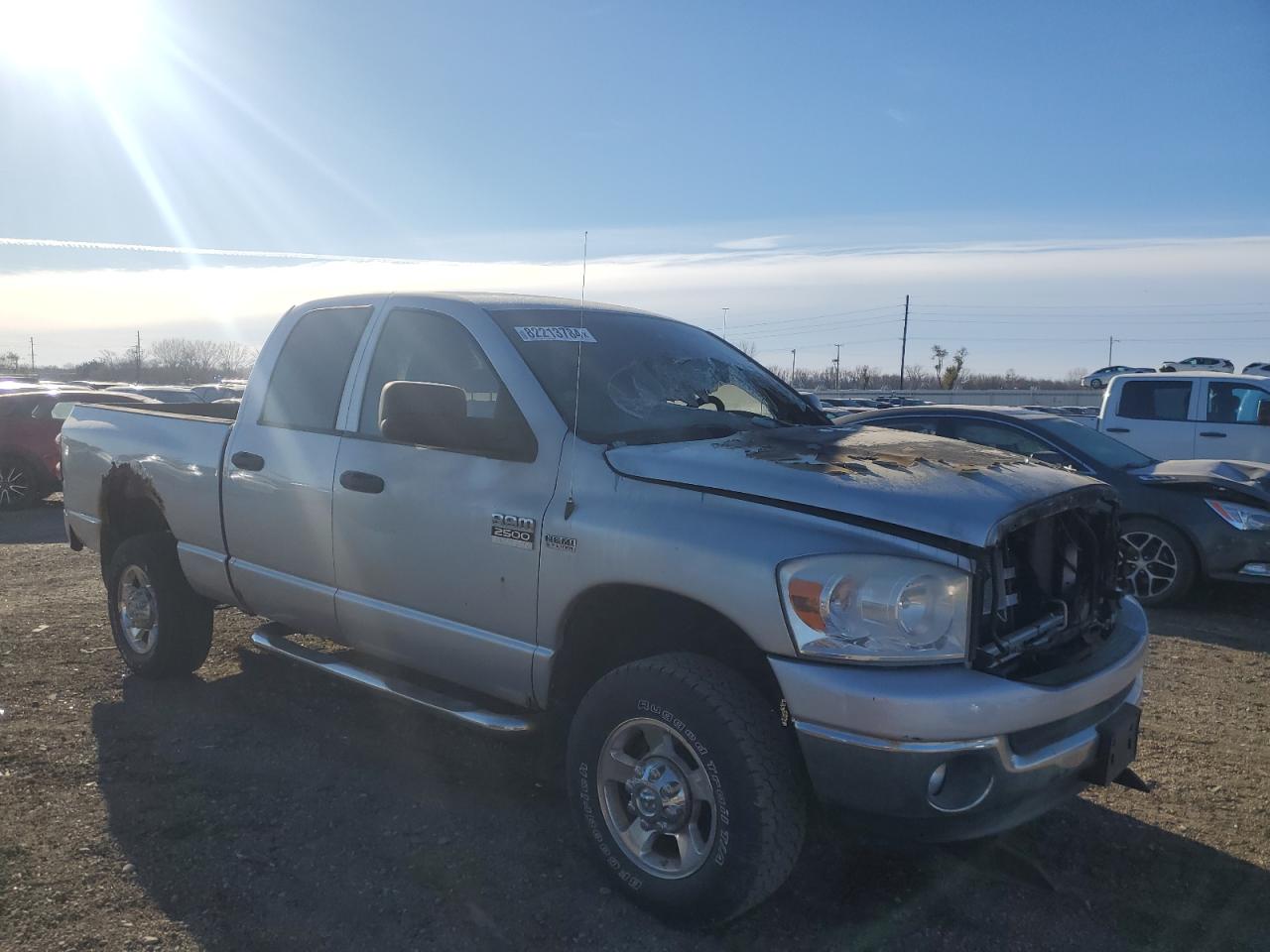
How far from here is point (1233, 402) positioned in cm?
1119

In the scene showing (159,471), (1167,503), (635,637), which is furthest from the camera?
(1167,503)

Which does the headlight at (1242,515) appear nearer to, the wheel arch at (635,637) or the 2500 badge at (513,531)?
the wheel arch at (635,637)

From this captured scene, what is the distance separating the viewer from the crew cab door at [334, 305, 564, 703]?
3572 mm

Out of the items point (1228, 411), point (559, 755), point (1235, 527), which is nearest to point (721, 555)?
point (559, 755)

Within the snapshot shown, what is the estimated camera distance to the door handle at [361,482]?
4.06 m

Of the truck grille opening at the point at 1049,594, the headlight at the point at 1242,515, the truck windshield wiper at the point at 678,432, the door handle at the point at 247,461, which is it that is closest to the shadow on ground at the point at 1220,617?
the headlight at the point at 1242,515

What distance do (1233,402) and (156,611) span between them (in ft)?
35.8

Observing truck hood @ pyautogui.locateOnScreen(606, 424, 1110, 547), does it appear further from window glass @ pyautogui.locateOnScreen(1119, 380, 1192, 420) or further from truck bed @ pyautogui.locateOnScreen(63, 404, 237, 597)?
window glass @ pyautogui.locateOnScreen(1119, 380, 1192, 420)

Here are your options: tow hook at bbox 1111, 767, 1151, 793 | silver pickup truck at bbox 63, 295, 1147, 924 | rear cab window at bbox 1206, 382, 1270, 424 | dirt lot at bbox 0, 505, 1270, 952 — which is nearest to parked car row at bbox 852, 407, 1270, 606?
dirt lot at bbox 0, 505, 1270, 952

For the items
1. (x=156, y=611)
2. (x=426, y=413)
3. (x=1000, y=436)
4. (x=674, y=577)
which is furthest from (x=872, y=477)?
(x=1000, y=436)

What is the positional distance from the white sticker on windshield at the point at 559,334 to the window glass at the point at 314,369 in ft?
3.08

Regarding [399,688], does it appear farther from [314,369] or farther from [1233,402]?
[1233,402]

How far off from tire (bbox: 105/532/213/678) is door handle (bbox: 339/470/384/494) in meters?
1.77

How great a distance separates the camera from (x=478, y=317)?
159 inches
